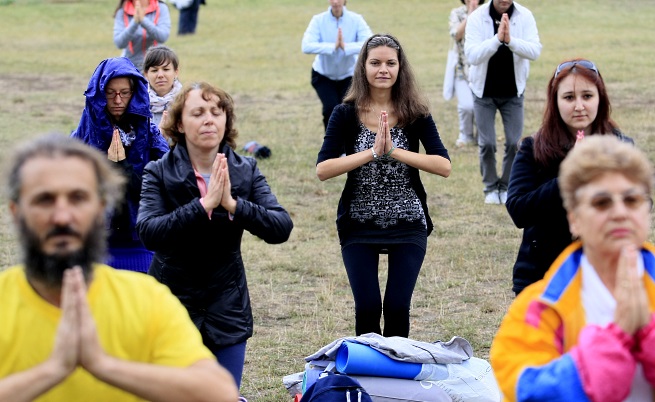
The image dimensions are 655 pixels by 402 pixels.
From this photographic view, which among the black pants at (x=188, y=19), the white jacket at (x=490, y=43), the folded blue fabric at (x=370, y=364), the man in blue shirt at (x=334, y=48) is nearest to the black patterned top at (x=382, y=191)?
the folded blue fabric at (x=370, y=364)

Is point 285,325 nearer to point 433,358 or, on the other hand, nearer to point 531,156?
point 433,358

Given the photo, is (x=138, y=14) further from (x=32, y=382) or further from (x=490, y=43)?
(x=32, y=382)

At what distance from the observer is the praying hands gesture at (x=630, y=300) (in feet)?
9.46

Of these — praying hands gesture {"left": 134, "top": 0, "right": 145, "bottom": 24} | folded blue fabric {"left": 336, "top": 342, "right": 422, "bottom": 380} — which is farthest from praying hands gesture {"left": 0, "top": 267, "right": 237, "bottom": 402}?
praying hands gesture {"left": 134, "top": 0, "right": 145, "bottom": 24}

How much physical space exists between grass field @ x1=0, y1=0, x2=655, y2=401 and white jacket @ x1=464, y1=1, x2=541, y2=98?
55.4 inches

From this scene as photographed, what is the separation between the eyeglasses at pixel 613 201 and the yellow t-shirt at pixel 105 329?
3.84 feet

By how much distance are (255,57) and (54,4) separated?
502 inches

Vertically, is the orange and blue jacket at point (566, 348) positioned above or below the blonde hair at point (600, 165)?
below

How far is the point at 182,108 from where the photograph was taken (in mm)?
5027

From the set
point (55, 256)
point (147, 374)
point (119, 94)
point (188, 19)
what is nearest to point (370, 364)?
point (119, 94)

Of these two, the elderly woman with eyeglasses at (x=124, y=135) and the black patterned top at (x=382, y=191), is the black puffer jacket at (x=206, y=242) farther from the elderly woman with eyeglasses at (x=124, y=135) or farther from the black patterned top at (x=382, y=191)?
the black patterned top at (x=382, y=191)

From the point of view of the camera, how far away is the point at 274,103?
1922cm

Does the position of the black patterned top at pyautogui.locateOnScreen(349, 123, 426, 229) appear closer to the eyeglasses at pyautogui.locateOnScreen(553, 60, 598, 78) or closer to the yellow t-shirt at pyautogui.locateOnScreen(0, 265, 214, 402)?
the eyeglasses at pyautogui.locateOnScreen(553, 60, 598, 78)

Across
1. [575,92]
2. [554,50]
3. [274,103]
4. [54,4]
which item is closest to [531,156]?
[575,92]
